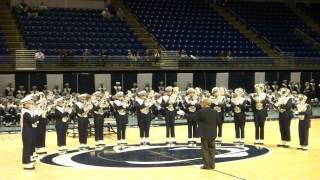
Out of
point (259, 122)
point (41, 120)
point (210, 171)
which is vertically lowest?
point (210, 171)

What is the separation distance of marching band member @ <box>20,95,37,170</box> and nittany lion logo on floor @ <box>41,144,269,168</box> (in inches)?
37.9

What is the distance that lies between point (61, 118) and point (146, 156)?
277cm

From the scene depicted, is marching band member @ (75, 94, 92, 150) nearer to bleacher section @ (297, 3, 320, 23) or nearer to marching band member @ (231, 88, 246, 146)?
marching band member @ (231, 88, 246, 146)

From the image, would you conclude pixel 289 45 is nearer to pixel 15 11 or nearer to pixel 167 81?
pixel 167 81

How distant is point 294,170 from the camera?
13.4 m

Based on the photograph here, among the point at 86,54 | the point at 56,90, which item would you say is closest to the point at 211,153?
the point at 56,90

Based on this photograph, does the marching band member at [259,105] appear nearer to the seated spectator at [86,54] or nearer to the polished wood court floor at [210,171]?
the polished wood court floor at [210,171]

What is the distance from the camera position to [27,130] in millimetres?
A: 13492

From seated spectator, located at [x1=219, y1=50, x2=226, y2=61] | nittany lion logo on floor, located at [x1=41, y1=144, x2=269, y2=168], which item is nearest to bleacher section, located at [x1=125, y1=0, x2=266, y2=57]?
seated spectator, located at [x1=219, y1=50, x2=226, y2=61]

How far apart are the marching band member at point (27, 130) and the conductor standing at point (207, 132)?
165 inches

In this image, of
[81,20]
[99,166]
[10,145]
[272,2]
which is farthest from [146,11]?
[99,166]

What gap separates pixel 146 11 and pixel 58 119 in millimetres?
18281

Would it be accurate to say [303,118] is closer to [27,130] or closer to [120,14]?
[27,130]

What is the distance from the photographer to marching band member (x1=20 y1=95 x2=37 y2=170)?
44.1 feet
